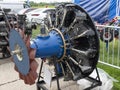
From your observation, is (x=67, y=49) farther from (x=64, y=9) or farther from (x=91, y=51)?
(x=64, y=9)

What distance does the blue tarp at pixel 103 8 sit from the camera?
824 cm

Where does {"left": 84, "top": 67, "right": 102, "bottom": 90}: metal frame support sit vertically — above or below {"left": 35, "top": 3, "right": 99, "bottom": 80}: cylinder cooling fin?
below

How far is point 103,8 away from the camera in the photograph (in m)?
8.65

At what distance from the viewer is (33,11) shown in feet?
51.4

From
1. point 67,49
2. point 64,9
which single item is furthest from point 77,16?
point 67,49

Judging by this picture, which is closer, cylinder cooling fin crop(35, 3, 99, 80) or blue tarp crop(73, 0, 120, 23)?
cylinder cooling fin crop(35, 3, 99, 80)

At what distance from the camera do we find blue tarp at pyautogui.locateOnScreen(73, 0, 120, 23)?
8.24 meters

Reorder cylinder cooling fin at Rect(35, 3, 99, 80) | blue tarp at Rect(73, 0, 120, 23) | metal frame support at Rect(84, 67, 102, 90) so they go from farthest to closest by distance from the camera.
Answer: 1. blue tarp at Rect(73, 0, 120, 23)
2. metal frame support at Rect(84, 67, 102, 90)
3. cylinder cooling fin at Rect(35, 3, 99, 80)

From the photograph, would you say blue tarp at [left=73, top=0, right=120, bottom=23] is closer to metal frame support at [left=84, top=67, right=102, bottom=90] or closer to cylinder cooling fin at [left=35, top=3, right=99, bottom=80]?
metal frame support at [left=84, top=67, right=102, bottom=90]

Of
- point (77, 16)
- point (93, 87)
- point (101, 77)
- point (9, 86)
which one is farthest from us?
point (9, 86)

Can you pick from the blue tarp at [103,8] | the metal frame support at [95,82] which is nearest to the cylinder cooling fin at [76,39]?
the metal frame support at [95,82]

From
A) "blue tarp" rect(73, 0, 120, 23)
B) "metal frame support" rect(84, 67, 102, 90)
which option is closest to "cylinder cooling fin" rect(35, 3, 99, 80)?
"metal frame support" rect(84, 67, 102, 90)

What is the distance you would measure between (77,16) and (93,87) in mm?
1309

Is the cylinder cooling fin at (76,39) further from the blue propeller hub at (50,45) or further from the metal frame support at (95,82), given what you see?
the metal frame support at (95,82)
